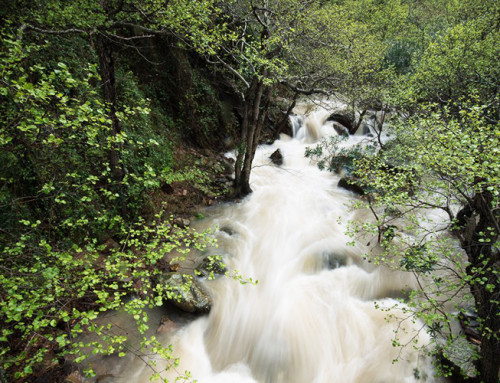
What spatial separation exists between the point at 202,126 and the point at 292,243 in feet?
24.3

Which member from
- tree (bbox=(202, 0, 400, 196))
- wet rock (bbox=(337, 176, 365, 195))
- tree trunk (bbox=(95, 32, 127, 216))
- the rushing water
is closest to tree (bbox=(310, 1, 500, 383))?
wet rock (bbox=(337, 176, 365, 195))

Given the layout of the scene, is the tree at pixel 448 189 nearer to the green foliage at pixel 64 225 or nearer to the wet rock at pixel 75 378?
the green foliage at pixel 64 225

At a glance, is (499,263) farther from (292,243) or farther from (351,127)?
(351,127)

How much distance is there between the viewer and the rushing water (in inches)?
231

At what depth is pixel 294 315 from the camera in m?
7.02

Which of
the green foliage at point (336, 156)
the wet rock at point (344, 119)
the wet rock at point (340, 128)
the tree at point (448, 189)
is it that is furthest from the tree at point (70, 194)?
the wet rock at point (344, 119)

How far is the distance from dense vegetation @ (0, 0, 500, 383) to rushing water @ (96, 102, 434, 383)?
39.0 inches

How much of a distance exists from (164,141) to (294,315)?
790 cm

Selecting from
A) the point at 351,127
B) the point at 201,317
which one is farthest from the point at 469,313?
the point at 351,127

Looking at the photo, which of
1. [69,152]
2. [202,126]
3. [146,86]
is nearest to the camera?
[69,152]

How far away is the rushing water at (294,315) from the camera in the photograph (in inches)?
231

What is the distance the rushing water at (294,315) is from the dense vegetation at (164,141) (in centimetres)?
99

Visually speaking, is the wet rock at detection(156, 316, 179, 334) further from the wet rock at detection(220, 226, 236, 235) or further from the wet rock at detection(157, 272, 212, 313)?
the wet rock at detection(220, 226, 236, 235)

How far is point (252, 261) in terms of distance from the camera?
874cm
